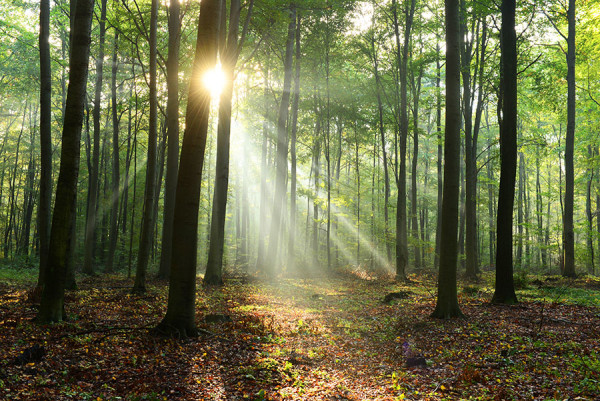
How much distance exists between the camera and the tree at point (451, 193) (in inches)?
332

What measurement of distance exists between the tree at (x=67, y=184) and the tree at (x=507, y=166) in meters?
9.96

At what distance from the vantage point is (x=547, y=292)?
1203 cm

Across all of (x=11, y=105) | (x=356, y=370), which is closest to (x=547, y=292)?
(x=356, y=370)

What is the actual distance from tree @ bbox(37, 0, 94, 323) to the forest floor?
1.50 feet

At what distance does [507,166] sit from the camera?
10.0 m

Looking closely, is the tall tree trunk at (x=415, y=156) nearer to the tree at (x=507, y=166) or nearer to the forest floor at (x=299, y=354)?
the tree at (x=507, y=166)

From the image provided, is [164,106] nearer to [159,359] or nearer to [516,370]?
[159,359]

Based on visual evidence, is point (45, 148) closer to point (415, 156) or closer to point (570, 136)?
point (415, 156)

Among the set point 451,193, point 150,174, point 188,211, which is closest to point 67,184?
point 188,211

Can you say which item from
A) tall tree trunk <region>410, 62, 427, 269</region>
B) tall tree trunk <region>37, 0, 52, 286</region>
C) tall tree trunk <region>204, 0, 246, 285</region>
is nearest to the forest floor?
tall tree trunk <region>37, 0, 52, 286</region>

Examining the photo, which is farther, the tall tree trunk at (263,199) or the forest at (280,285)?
the tall tree trunk at (263,199)

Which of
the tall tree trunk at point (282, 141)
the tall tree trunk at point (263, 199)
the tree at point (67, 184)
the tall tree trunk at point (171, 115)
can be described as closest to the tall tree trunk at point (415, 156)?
the tall tree trunk at point (282, 141)

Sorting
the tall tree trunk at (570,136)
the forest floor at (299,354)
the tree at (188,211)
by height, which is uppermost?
the tall tree trunk at (570,136)

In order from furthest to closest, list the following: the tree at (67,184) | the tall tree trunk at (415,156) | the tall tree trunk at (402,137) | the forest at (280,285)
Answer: the tall tree trunk at (415,156) < the tall tree trunk at (402,137) < the tree at (67,184) < the forest at (280,285)
